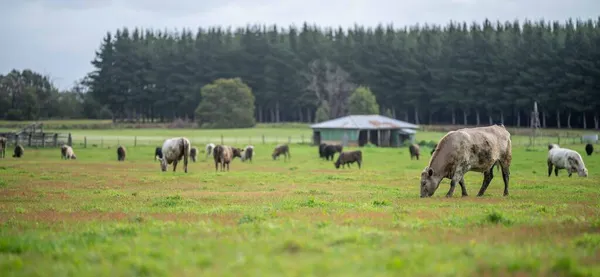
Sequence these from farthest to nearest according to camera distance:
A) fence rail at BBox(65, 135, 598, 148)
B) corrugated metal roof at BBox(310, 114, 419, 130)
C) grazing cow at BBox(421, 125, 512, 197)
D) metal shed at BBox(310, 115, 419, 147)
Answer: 1. metal shed at BBox(310, 115, 419, 147)
2. corrugated metal roof at BBox(310, 114, 419, 130)
3. fence rail at BBox(65, 135, 598, 148)
4. grazing cow at BBox(421, 125, 512, 197)

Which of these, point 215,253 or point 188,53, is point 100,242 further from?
point 188,53

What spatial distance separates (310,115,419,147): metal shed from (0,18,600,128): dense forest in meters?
27.8

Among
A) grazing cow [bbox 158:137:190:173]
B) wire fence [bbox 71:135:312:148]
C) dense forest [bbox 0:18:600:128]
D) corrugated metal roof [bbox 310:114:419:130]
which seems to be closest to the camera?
grazing cow [bbox 158:137:190:173]

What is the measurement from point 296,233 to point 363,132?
76411 mm

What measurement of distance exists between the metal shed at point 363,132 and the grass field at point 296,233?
200 feet

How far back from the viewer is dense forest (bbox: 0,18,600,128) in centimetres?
10725

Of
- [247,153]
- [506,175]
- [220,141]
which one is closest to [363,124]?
[220,141]

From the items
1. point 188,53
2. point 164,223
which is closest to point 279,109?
point 188,53

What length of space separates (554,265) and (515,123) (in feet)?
396

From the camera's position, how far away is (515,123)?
124500mm

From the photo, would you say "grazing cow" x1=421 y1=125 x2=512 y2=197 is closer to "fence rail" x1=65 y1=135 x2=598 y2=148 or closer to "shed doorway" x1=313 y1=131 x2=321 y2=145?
"fence rail" x1=65 y1=135 x2=598 y2=148

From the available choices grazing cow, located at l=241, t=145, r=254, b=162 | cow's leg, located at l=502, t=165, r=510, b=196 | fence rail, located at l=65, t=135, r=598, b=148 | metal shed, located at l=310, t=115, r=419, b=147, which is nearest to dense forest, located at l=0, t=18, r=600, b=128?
fence rail, located at l=65, t=135, r=598, b=148

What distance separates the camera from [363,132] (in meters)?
88.2

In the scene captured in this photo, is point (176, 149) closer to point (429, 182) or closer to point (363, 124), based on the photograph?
point (429, 182)
